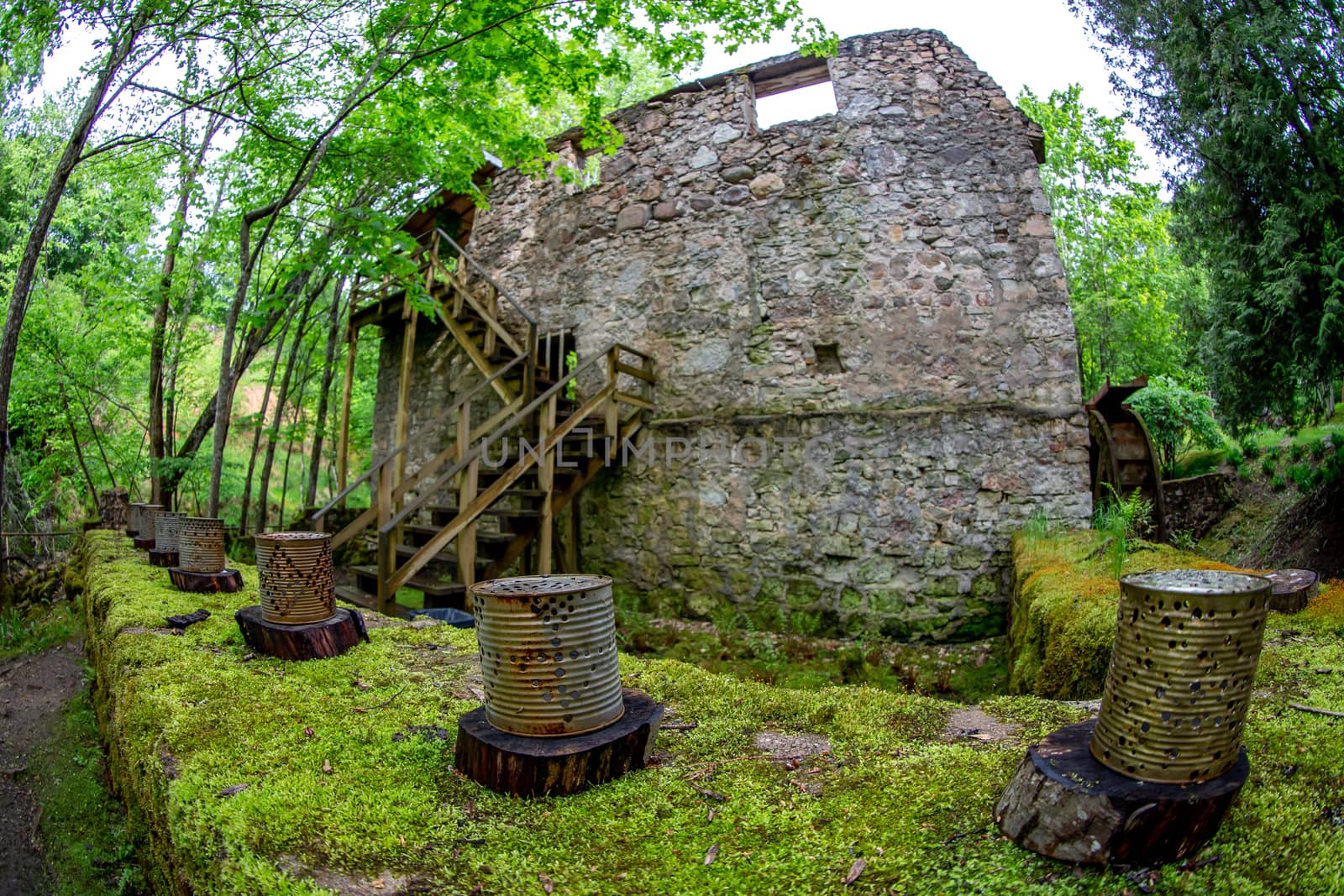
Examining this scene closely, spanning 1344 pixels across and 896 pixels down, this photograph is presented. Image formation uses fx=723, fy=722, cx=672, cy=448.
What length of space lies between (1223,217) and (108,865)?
34.5ft

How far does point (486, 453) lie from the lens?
807 cm

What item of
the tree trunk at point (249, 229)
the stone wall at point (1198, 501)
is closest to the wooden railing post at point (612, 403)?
the tree trunk at point (249, 229)

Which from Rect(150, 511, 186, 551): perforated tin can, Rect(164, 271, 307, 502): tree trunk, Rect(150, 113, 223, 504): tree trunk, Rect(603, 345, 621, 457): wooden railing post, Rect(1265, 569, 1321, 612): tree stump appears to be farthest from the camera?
Rect(150, 113, 223, 504): tree trunk

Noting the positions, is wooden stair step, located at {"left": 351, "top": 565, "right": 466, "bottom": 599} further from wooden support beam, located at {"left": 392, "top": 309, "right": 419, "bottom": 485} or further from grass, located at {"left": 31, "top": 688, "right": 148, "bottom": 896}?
wooden support beam, located at {"left": 392, "top": 309, "right": 419, "bottom": 485}

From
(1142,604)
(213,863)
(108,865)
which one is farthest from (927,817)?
(108,865)

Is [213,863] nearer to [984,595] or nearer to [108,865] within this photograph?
Result: [108,865]

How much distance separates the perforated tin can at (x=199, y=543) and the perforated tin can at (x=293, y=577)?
1.62m

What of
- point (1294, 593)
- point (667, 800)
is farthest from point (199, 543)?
point (1294, 593)

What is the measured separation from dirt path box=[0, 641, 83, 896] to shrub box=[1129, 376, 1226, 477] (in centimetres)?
1140

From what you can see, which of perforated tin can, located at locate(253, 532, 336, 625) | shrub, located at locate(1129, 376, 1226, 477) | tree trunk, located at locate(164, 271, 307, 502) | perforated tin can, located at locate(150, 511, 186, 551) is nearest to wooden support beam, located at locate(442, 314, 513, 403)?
tree trunk, located at locate(164, 271, 307, 502)

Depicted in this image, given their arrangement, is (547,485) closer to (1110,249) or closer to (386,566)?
(386,566)

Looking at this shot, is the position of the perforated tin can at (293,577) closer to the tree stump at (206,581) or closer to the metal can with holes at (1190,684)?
the tree stump at (206,581)

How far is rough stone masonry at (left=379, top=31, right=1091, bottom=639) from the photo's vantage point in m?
6.31

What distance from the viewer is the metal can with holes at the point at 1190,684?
1.26 meters
